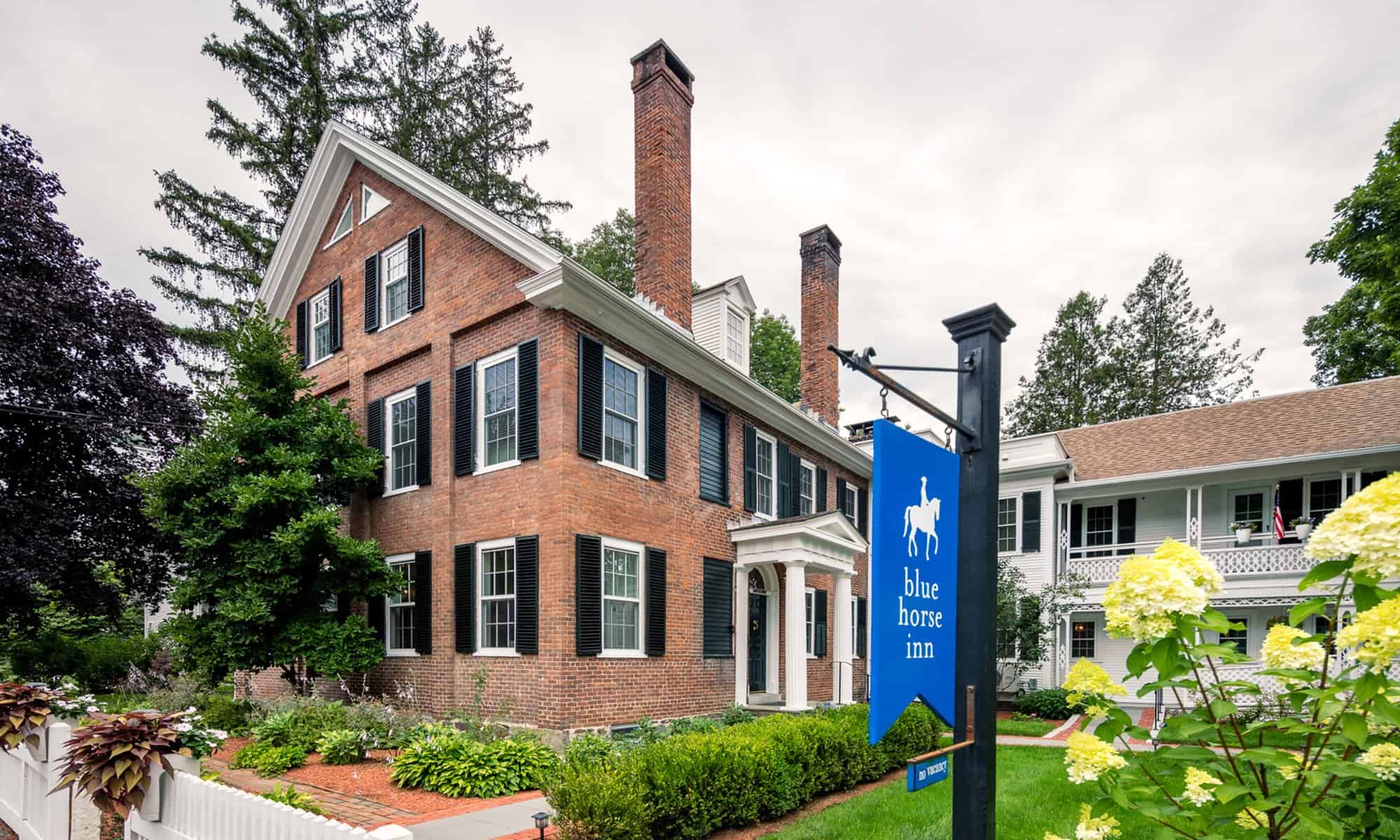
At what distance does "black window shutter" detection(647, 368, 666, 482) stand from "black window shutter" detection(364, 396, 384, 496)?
4.98 meters

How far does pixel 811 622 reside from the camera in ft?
55.0

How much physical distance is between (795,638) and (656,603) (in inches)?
118

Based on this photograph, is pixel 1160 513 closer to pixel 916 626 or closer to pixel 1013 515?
pixel 1013 515

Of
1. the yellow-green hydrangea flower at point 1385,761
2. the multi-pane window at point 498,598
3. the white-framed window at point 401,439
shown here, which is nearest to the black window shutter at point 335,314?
the white-framed window at point 401,439

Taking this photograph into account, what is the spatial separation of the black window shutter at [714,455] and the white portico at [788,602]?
81 cm

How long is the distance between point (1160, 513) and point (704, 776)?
18533 mm

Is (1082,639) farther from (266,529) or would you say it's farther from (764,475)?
(266,529)

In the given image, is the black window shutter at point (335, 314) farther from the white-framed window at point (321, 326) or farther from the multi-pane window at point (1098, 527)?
the multi-pane window at point (1098, 527)

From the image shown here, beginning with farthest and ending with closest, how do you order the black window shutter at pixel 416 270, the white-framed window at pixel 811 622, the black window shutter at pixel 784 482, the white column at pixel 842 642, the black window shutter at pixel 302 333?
1. the white-framed window at pixel 811 622
2. the black window shutter at pixel 784 482
3. the black window shutter at pixel 302 333
4. the white column at pixel 842 642
5. the black window shutter at pixel 416 270

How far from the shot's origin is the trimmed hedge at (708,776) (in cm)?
611

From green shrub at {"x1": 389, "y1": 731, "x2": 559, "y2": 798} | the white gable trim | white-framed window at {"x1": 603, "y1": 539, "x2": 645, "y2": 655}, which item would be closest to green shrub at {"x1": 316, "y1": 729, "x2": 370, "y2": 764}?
green shrub at {"x1": 389, "y1": 731, "x2": 559, "y2": 798}

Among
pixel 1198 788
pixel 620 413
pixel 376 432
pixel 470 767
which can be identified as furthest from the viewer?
pixel 376 432

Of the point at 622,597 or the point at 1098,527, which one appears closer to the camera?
the point at 622,597

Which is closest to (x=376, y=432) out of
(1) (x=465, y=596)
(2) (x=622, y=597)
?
(1) (x=465, y=596)
